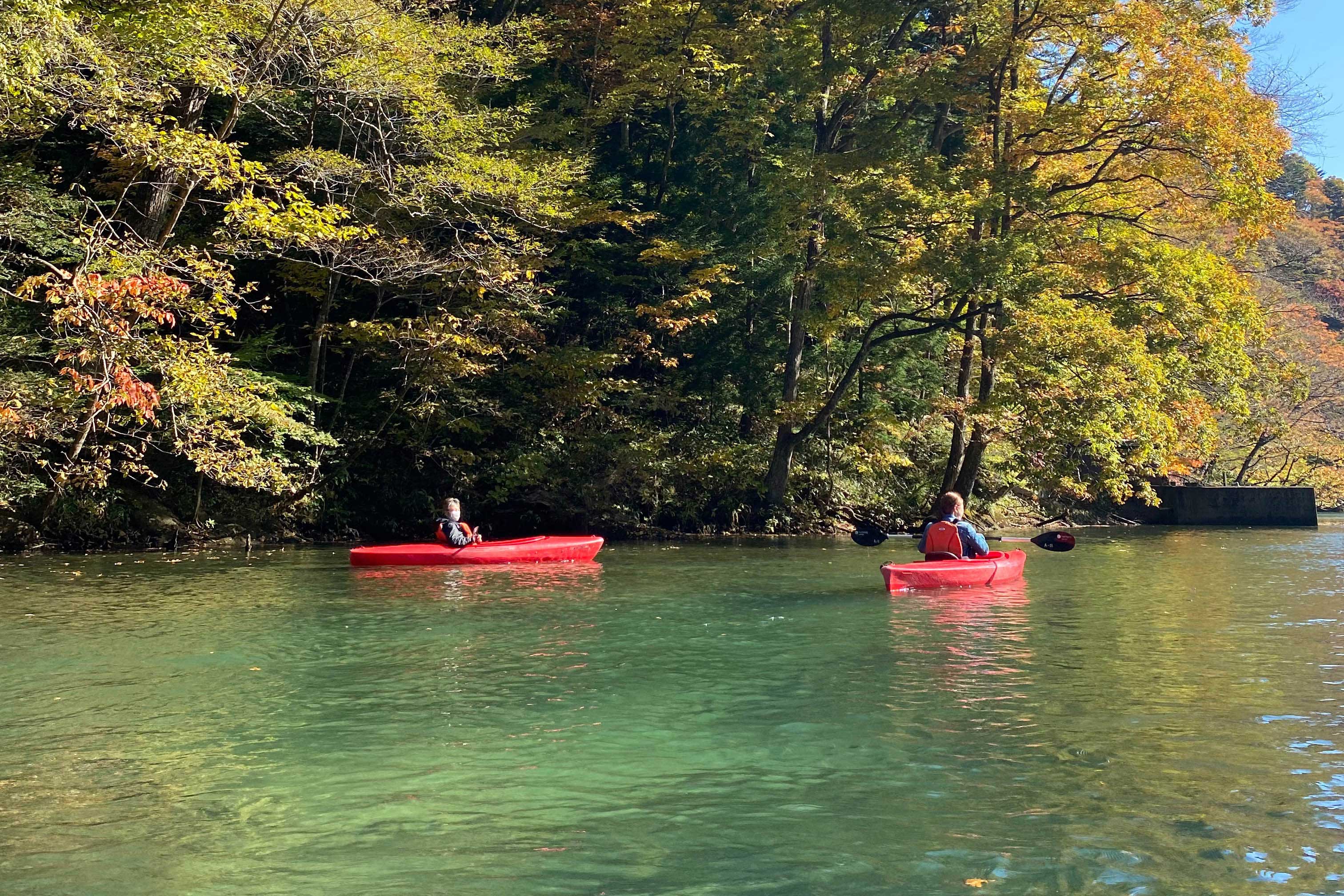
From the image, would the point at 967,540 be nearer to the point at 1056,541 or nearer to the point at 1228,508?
the point at 1056,541

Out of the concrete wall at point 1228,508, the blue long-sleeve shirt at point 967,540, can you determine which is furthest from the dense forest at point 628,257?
the blue long-sleeve shirt at point 967,540

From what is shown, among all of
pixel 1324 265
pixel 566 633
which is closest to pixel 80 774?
pixel 566 633

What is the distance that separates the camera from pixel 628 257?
24734 millimetres

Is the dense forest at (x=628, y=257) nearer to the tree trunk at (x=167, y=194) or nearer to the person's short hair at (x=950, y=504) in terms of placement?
the tree trunk at (x=167, y=194)

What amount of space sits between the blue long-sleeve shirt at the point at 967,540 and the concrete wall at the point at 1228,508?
52.6 ft

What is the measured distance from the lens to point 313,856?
452 centimetres

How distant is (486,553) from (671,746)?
34.6 ft

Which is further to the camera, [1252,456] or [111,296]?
[1252,456]

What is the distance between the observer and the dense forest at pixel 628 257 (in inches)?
664

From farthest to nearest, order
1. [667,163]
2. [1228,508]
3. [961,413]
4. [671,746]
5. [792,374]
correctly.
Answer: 1. [1228,508]
2. [667,163]
3. [792,374]
4. [961,413]
5. [671,746]

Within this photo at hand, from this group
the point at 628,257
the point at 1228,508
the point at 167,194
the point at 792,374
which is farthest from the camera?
the point at 1228,508

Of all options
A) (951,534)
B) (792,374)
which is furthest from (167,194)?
(951,534)

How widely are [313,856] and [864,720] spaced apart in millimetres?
3529

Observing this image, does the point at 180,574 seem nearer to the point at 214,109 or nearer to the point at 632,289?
the point at 214,109
